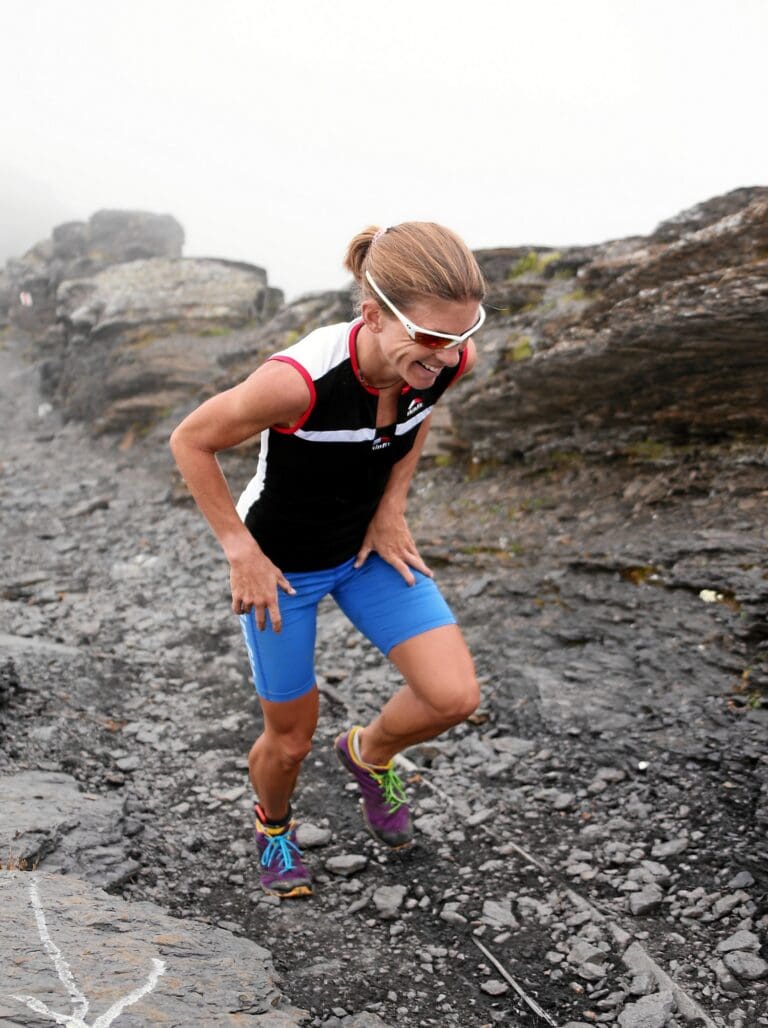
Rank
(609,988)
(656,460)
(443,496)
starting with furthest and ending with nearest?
(443,496) → (656,460) → (609,988)

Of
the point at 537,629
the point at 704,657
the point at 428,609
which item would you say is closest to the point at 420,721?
the point at 428,609

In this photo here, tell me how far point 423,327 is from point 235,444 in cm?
111

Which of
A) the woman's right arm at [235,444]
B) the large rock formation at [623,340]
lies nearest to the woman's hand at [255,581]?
the woman's right arm at [235,444]

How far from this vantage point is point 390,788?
541 centimetres

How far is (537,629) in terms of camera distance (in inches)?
319

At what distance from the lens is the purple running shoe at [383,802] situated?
5.38m

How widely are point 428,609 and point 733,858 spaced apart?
7.87 ft

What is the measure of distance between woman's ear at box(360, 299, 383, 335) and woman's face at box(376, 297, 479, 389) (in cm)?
2

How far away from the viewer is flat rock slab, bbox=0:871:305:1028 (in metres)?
2.92

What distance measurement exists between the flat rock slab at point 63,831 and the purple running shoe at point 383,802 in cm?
151

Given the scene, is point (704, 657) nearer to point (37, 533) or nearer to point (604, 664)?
point (604, 664)

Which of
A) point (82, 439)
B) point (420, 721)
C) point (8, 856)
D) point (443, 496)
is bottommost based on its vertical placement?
point (82, 439)

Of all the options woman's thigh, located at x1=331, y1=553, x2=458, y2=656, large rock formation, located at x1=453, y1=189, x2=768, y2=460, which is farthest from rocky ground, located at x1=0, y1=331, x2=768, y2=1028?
woman's thigh, located at x1=331, y1=553, x2=458, y2=656

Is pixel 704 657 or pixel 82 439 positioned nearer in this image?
pixel 704 657
